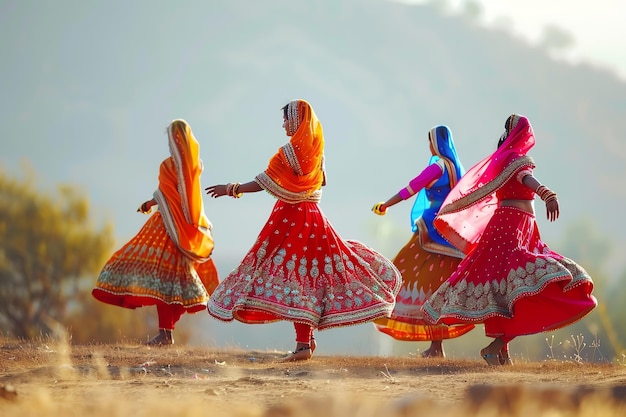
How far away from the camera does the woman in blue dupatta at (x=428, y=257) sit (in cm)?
891

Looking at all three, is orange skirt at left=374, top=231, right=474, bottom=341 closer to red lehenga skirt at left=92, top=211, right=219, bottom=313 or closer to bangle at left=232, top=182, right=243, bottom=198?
red lehenga skirt at left=92, top=211, right=219, bottom=313

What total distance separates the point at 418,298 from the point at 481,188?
1575 mm

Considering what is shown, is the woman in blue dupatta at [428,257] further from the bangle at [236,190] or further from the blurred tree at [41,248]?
the blurred tree at [41,248]

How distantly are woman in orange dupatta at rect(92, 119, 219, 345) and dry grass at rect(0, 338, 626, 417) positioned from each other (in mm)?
490

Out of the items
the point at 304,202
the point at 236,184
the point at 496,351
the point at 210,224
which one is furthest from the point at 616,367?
the point at 210,224

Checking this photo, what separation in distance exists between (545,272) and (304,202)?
6.93ft

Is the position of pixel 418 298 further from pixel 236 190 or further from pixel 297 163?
pixel 236 190

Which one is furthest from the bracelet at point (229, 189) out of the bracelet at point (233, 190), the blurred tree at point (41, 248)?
the blurred tree at point (41, 248)

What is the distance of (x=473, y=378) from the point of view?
19.9 ft

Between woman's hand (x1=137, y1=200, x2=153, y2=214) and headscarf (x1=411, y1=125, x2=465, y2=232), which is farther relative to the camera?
woman's hand (x1=137, y1=200, x2=153, y2=214)

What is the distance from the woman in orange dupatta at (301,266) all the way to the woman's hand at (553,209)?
1.48 metres

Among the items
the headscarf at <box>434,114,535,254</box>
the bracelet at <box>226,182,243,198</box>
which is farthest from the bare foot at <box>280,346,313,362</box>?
the headscarf at <box>434,114,535,254</box>

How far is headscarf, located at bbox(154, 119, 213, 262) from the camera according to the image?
376 inches

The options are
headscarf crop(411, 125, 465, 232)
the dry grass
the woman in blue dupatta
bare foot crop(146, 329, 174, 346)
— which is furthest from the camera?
bare foot crop(146, 329, 174, 346)
